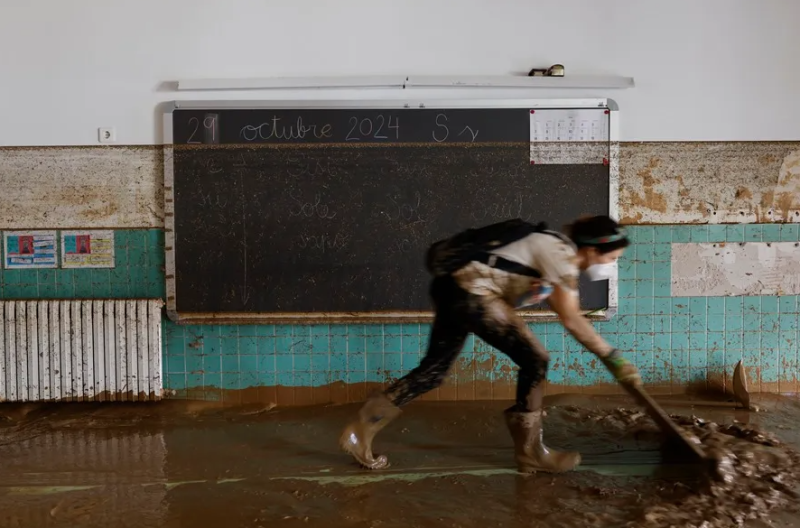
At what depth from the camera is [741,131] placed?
152 inches

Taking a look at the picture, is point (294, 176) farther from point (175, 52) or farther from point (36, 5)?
point (36, 5)

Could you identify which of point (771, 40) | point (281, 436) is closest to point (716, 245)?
point (771, 40)

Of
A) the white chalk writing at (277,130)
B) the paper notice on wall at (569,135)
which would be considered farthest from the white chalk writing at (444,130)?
the white chalk writing at (277,130)

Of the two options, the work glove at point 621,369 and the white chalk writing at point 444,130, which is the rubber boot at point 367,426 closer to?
the work glove at point 621,369

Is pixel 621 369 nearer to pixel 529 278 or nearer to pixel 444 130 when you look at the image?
pixel 529 278

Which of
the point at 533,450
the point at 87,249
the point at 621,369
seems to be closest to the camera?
the point at 621,369

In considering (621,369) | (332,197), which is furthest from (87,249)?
(621,369)

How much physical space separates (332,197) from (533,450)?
77.3 inches

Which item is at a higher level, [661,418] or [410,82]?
[410,82]

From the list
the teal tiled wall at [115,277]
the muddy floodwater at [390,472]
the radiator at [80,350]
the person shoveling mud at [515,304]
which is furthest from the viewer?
the teal tiled wall at [115,277]

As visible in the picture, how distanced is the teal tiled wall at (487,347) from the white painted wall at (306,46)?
833mm

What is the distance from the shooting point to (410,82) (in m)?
3.73

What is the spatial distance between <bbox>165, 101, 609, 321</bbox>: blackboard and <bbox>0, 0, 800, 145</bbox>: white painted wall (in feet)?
0.78

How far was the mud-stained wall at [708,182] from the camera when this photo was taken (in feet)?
12.6
